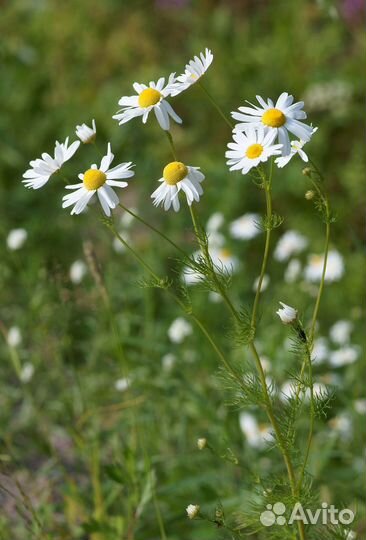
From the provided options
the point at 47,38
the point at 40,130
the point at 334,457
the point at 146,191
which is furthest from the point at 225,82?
the point at 334,457

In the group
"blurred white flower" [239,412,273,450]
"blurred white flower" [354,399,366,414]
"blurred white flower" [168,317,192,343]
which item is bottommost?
"blurred white flower" [354,399,366,414]

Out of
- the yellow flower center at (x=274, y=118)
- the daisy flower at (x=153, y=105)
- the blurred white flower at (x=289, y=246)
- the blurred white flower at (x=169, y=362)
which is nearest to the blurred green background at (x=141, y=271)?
the blurred white flower at (x=169, y=362)

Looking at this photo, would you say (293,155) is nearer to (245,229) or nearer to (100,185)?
(100,185)

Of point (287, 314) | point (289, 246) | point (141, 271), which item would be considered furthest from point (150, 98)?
point (141, 271)

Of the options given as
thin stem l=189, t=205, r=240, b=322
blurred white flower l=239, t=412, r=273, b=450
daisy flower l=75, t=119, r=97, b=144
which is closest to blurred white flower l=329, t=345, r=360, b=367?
blurred white flower l=239, t=412, r=273, b=450

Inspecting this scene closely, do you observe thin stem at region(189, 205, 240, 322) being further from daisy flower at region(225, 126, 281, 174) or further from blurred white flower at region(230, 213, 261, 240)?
blurred white flower at region(230, 213, 261, 240)

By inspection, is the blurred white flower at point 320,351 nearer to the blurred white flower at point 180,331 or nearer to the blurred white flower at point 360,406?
the blurred white flower at point 360,406

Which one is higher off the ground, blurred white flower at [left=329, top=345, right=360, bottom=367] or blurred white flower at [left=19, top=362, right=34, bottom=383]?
blurred white flower at [left=19, top=362, right=34, bottom=383]

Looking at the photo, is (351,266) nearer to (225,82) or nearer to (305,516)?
(225,82)
